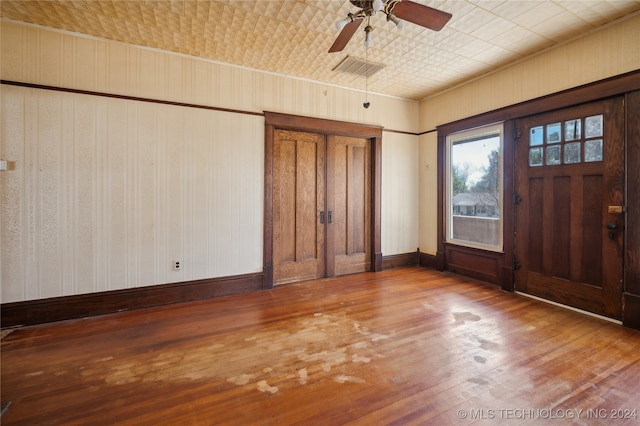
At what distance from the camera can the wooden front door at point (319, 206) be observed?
170 inches

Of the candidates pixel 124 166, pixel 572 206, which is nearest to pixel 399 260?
pixel 572 206

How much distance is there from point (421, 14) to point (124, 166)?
11.3 ft

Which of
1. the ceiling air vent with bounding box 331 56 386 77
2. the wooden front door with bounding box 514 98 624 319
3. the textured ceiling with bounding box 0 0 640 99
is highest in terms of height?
the ceiling air vent with bounding box 331 56 386 77

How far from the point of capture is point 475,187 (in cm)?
455

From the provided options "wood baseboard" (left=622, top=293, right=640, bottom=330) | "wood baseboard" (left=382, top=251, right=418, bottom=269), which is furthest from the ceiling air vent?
"wood baseboard" (left=622, top=293, right=640, bottom=330)

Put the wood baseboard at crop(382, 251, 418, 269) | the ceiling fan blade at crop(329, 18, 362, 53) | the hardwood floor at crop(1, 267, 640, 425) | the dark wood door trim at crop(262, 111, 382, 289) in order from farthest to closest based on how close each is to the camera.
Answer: the wood baseboard at crop(382, 251, 418, 269) → the dark wood door trim at crop(262, 111, 382, 289) → the ceiling fan blade at crop(329, 18, 362, 53) → the hardwood floor at crop(1, 267, 640, 425)

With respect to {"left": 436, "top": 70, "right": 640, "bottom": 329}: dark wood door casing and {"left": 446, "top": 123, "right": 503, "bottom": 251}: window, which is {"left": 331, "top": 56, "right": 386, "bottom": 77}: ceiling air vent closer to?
{"left": 436, "top": 70, "right": 640, "bottom": 329}: dark wood door casing

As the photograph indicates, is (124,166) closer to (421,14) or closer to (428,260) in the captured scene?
(421,14)

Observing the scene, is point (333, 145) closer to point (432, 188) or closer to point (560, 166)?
point (432, 188)

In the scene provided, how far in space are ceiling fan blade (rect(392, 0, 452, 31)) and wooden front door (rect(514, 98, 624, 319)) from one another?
2252 mm

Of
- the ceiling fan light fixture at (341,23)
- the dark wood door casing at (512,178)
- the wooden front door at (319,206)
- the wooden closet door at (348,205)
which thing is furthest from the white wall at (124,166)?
the dark wood door casing at (512,178)

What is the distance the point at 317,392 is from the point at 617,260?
3.37 meters

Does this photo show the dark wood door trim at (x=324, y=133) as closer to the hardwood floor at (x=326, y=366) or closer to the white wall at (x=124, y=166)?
the white wall at (x=124, y=166)

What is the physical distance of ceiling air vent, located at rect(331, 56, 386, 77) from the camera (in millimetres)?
3783
